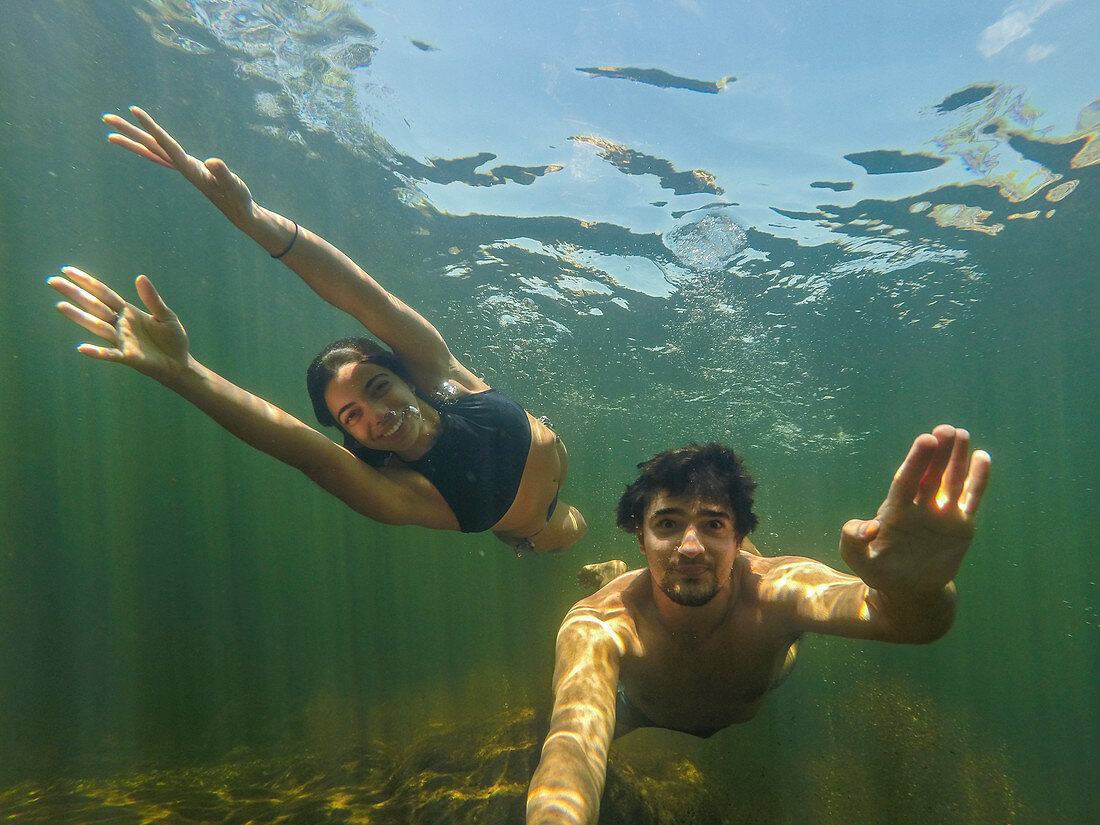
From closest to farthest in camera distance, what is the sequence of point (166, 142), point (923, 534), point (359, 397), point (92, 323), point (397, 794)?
point (923, 534)
point (92, 323)
point (166, 142)
point (359, 397)
point (397, 794)

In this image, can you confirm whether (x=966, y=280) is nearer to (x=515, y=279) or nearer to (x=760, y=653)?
(x=515, y=279)

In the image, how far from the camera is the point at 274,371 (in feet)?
91.4

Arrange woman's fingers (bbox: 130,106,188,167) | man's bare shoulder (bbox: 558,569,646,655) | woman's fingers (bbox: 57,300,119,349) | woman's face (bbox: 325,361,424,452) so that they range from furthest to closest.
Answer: woman's face (bbox: 325,361,424,452), man's bare shoulder (bbox: 558,569,646,655), woman's fingers (bbox: 130,106,188,167), woman's fingers (bbox: 57,300,119,349)

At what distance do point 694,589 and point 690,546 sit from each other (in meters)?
0.29

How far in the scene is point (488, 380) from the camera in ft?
73.8

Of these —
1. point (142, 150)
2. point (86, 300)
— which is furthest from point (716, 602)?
point (142, 150)

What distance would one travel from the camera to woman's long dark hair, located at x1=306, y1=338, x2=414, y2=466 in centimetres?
411

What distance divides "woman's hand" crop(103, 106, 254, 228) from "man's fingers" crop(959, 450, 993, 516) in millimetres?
4407

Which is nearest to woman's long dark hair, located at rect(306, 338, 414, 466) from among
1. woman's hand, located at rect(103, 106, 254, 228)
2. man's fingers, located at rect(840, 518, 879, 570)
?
woman's hand, located at rect(103, 106, 254, 228)

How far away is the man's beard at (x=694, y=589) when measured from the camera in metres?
3.39

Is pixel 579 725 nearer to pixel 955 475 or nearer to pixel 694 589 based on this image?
A: pixel 694 589

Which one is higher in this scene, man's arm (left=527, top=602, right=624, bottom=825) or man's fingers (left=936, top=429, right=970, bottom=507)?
man's fingers (left=936, top=429, right=970, bottom=507)

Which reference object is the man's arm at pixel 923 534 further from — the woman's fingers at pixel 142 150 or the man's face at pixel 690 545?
the woman's fingers at pixel 142 150

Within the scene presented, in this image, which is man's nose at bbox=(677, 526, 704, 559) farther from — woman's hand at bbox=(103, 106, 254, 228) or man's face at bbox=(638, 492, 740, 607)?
woman's hand at bbox=(103, 106, 254, 228)
